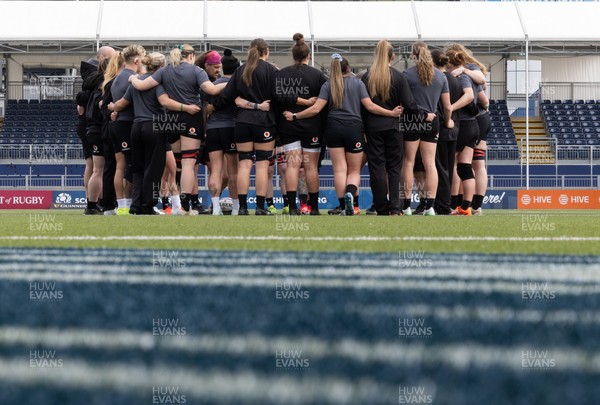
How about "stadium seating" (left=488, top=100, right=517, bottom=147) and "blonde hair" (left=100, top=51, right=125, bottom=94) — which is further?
"stadium seating" (left=488, top=100, right=517, bottom=147)

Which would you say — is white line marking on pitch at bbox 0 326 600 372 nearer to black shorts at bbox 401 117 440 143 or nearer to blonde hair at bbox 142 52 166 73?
black shorts at bbox 401 117 440 143

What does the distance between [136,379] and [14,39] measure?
79.5ft

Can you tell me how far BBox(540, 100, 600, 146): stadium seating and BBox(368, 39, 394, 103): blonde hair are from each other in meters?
22.6

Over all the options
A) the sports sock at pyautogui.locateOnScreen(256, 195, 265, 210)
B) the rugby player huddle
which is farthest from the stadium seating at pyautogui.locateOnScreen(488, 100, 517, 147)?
the sports sock at pyautogui.locateOnScreen(256, 195, 265, 210)

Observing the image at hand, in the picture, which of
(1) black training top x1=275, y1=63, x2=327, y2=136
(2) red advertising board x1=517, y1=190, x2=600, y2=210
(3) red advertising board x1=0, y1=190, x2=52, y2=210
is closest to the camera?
(1) black training top x1=275, y1=63, x2=327, y2=136

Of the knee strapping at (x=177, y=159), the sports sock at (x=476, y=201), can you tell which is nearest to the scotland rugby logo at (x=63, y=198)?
the knee strapping at (x=177, y=159)

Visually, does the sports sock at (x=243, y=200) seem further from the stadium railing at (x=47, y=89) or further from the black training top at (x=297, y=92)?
the stadium railing at (x=47, y=89)

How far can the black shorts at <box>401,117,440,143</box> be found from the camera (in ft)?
28.9

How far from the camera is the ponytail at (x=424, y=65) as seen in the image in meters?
8.77

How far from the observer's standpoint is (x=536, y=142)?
93.5 ft

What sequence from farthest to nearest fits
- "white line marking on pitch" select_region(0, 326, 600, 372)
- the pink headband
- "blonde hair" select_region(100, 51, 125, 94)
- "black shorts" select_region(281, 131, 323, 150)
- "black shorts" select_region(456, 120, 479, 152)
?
the pink headband
"black shorts" select_region(456, 120, 479, 152)
"blonde hair" select_region(100, 51, 125, 94)
"black shorts" select_region(281, 131, 323, 150)
"white line marking on pitch" select_region(0, 326, 600, 372)

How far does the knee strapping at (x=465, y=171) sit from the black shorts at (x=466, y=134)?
19 centimetres

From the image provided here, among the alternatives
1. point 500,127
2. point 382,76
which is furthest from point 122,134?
point 500,127

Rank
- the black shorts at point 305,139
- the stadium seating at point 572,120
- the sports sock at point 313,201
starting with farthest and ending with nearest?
the stadium seating at point 572,120 < the sports sock at point 313,201 < the black shorts at point 305,139
